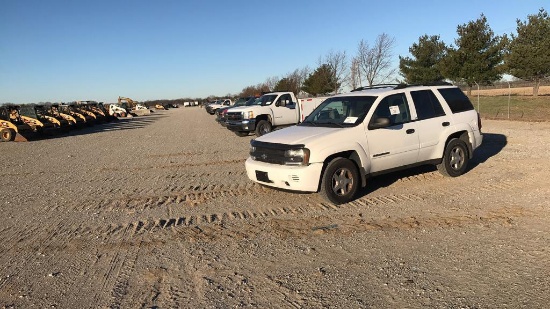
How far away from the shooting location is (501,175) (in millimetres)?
7609

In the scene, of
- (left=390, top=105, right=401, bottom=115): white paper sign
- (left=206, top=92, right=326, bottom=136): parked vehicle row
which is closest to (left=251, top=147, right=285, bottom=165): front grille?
(left=390, top=105, right=401, bottom=115): white paper sign

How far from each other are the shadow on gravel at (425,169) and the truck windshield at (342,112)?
1.23m

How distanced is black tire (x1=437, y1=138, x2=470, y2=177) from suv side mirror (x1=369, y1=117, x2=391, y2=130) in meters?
1.76

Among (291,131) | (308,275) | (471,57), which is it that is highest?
(471,57)

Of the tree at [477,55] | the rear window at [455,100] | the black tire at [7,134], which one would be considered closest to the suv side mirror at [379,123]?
the rear window at [455,100]

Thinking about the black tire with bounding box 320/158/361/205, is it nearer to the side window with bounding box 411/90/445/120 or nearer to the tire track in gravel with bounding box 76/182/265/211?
the tire track in gravel with bounding box 76/182/265/211

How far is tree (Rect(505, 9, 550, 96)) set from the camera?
33.5 m

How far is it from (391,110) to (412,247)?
3091 mm

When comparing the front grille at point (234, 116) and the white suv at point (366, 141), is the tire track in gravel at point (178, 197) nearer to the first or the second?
the white suv at point (366, 141)

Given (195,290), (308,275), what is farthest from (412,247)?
(195,290)

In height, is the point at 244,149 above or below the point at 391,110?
below

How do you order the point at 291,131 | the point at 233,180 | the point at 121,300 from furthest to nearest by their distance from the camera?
1. the point at 233,180
2. the point at 291,131
3. the point at 121,300

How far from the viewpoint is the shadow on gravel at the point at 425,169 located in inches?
286

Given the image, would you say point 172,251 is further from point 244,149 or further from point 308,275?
point 244,149
